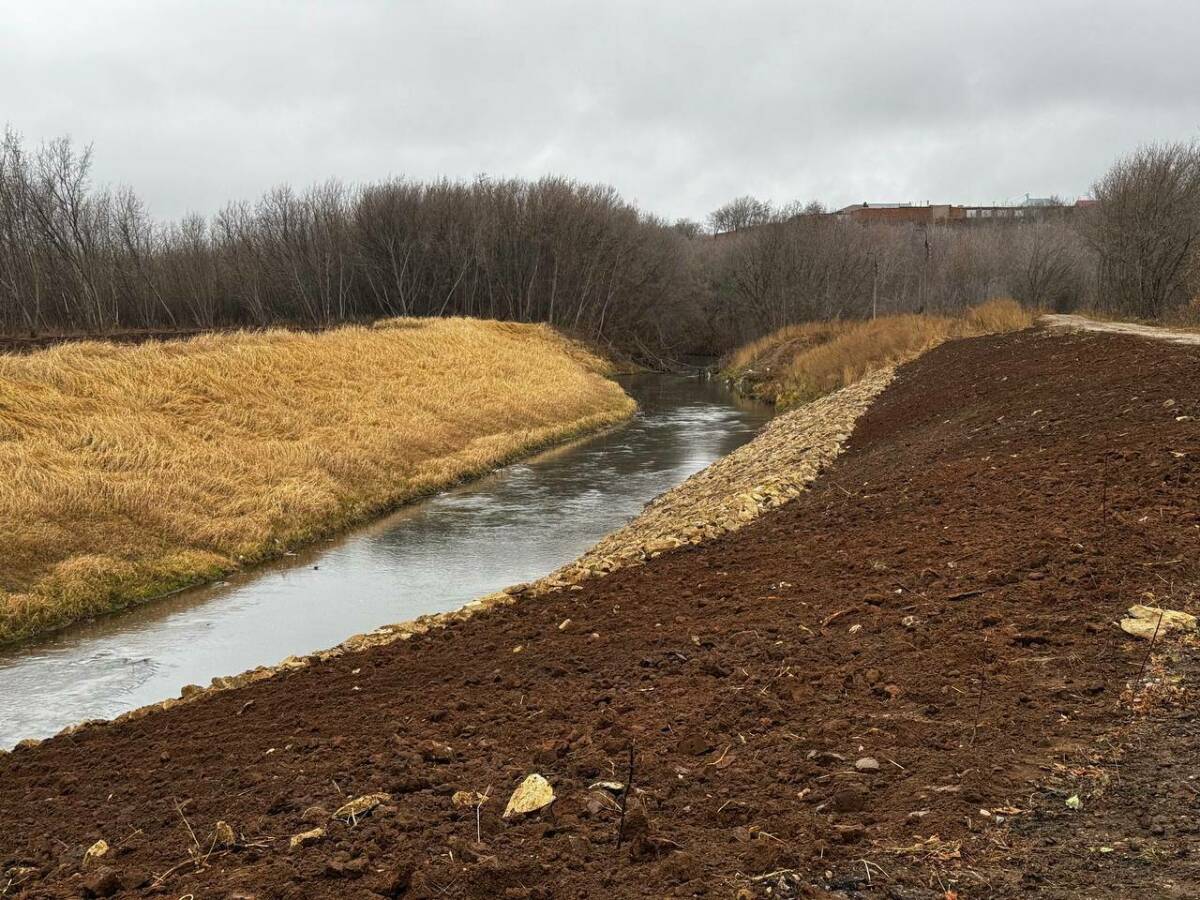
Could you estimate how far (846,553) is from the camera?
784 centimetres

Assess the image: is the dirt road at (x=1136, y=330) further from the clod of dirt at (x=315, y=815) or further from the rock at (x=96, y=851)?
the rock at (x=96, y=851)

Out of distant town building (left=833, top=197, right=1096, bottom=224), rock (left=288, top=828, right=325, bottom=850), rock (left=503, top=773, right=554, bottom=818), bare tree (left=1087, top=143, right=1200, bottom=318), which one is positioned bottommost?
rock (left=288, top=828, right=325, bottom=850)

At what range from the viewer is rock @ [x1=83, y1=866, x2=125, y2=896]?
12.4ft

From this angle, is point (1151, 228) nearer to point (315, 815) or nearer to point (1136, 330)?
point (1136, 330)

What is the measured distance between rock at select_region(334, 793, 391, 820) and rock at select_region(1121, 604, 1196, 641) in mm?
3955

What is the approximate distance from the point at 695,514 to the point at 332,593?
16.4 feet

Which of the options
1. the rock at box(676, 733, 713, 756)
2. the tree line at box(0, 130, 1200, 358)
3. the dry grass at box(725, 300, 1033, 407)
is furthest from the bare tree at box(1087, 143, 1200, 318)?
the rock at box(676, 733, 713, 756)

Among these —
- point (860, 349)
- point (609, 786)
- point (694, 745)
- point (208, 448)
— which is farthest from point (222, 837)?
point (860, 349)

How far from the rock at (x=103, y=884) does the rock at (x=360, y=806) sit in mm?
907

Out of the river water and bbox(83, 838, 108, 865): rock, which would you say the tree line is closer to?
the river water

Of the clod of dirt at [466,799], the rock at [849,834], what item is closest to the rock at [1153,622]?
the rock at [849,834]

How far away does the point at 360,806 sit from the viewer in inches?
165

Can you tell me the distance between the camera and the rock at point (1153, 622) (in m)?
4.80

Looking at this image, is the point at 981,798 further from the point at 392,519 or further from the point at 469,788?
the point at 392,519
